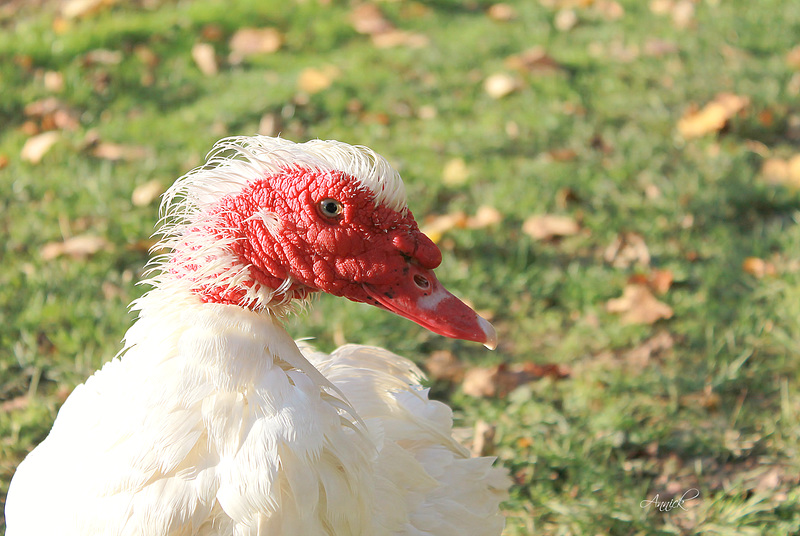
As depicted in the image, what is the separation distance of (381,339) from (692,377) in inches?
47.3

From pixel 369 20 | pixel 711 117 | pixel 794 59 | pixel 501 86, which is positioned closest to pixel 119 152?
pixel 369 20

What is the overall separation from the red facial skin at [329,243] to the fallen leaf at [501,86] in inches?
127

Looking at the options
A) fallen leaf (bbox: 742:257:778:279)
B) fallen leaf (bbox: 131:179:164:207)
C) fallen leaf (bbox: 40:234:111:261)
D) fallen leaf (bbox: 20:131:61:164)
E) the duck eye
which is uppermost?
the duck eye

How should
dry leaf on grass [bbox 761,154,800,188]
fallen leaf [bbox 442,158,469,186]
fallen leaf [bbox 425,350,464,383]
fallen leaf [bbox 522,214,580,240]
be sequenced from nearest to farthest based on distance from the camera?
fallen leaf [bbox 425,350,464,383]
fallen leaf [bbox 522,214,580,240]
dry leaf on grass [bbox 761,154,800,188]
fallen leaf [bbox 442,158,469,186]

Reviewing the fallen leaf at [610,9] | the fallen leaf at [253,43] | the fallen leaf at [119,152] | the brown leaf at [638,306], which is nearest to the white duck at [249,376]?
the brown leaf at [638,306]

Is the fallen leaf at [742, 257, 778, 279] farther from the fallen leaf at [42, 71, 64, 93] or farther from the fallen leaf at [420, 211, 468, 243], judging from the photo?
the fallen leaf at [42, 71, 64, 93]

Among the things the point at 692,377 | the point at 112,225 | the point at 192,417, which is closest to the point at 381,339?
the point at 692,377

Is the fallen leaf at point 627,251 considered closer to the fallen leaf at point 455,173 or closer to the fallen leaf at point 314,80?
the fallen leaf at point 455,173

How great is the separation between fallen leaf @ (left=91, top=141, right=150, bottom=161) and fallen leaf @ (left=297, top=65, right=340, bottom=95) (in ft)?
3.25

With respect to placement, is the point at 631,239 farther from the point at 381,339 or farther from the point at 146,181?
the point at 146,181

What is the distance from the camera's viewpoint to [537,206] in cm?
399

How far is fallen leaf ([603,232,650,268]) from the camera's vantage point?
3.66 m

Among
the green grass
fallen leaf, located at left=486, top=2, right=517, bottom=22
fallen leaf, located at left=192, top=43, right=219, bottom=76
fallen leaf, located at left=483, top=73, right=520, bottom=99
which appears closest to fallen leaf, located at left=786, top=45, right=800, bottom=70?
the green grass

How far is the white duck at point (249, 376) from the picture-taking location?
1.59 metres
